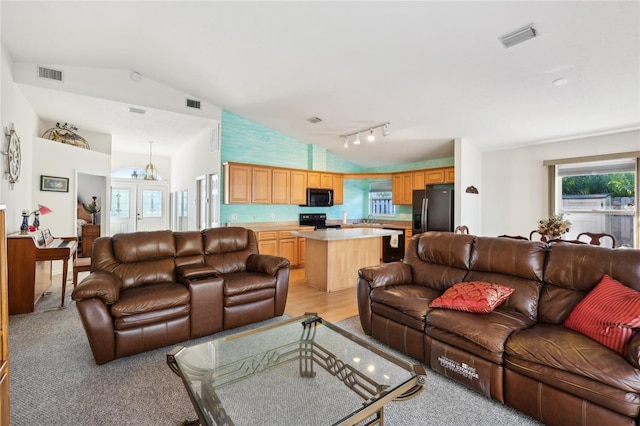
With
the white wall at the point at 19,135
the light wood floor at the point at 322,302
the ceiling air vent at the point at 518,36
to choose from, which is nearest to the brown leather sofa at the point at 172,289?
the light wood floor at the point at 322,302

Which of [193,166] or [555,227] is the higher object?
[193,166]

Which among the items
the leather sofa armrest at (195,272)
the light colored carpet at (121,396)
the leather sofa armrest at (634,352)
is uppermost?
the leather sofa armrest at (195,272)

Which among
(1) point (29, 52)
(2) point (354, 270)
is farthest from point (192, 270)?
(1) point (29, 52)

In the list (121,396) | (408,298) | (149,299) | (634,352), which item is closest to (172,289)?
(149,299)

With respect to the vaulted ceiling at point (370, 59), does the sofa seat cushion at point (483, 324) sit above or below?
below

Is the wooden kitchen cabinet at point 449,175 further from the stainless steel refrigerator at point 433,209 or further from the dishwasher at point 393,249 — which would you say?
the dishwasher at point 393,249

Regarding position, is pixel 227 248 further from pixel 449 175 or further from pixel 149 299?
pixel 449 175

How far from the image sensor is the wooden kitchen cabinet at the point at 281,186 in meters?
6.29

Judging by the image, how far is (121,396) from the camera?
1.97 meters

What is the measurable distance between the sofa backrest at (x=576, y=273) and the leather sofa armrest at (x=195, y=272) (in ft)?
9.70

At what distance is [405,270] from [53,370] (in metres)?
3.18

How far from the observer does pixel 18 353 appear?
8.26 ft

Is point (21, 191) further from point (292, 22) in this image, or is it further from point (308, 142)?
point (308, 142)

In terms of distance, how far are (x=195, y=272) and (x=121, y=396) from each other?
46.9 inches
